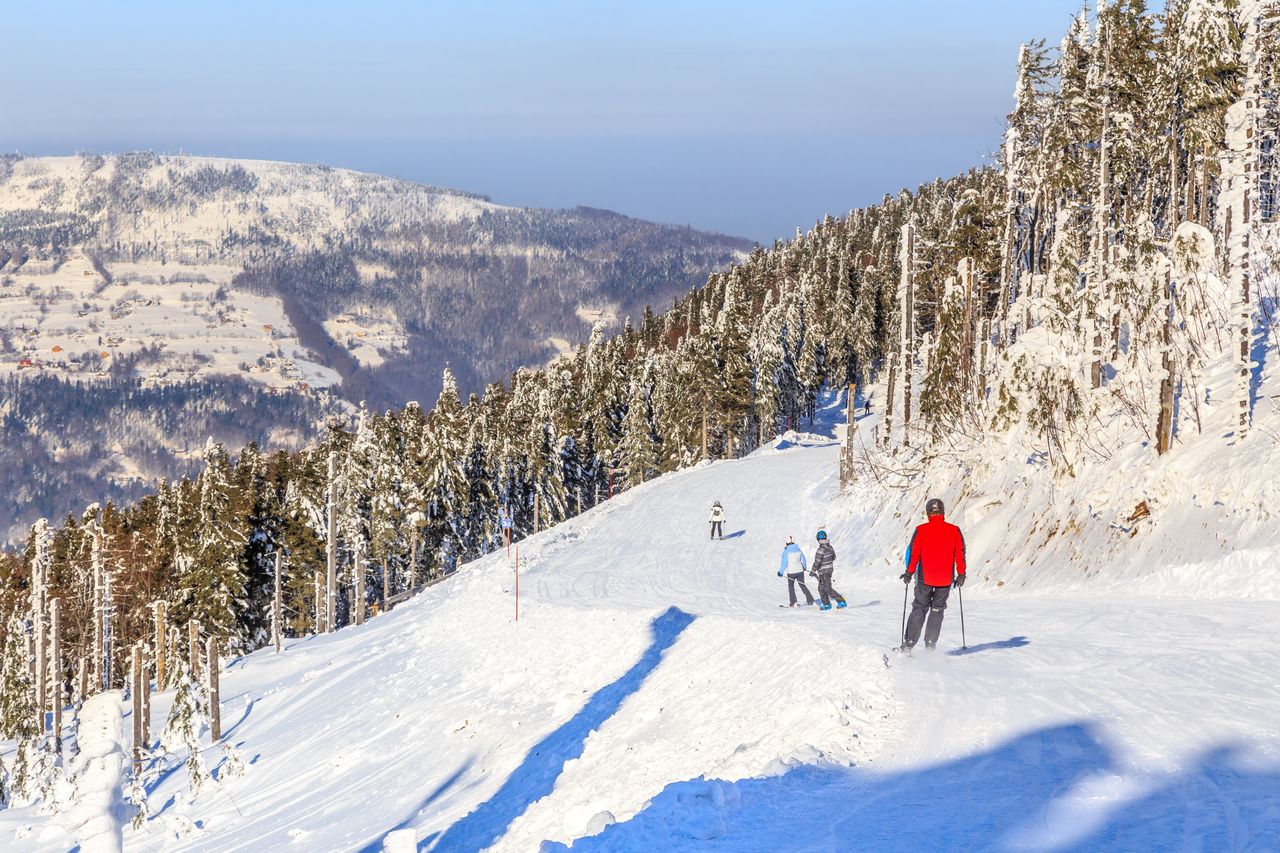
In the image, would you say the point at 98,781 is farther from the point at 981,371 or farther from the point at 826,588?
the point at 981,371

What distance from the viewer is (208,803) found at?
24.2 metres

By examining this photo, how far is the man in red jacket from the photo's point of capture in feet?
40.5

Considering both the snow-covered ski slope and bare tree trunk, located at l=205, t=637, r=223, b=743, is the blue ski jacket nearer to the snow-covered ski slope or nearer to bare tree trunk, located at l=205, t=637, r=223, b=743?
the snow-covered ski slope

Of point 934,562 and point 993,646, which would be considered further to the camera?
point 993,646

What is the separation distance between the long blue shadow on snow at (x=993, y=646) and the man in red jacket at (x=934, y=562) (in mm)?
619

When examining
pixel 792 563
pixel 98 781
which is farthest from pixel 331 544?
pixel 98 781

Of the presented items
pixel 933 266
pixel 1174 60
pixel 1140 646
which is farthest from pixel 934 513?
pixel 933 266

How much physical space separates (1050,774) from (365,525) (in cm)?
5925

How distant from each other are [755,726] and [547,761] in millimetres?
4254

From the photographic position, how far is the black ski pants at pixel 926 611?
1252 cm

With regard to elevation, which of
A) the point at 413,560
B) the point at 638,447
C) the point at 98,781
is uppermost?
the point at 98,781

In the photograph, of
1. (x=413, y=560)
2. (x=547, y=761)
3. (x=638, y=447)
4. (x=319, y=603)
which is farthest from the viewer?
(x=638, y=447)

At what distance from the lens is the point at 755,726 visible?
12492 millimetres

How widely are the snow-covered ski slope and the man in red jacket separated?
2.39ft
